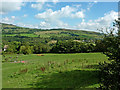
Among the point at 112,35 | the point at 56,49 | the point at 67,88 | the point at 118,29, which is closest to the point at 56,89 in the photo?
the point at 67,88

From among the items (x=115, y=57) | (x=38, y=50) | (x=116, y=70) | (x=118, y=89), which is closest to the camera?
(x=118, y=89)

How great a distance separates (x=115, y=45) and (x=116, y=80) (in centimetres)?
354

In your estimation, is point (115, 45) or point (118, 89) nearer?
point (118, 89)

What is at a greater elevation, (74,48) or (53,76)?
(74,48)

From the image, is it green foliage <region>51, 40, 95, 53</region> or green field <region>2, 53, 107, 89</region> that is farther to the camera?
green foliage <region>51, 40, 95, 53</region>

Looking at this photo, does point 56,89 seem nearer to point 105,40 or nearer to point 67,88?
point 67,88

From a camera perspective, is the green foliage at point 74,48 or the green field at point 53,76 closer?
the green field at point 53,76

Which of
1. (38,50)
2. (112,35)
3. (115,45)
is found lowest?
(38,50)

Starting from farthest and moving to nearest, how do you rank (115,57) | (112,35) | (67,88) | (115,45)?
1. (67,88)
2. (112,35)
3. (115,57)
4. (115,45)

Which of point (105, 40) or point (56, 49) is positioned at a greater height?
point (105, 40)

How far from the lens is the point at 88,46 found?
7100 centimetres

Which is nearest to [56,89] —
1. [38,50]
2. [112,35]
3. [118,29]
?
[112,35]

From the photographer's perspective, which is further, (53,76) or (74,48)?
(74,48)

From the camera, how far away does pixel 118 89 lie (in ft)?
19.8
